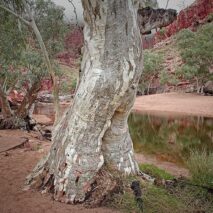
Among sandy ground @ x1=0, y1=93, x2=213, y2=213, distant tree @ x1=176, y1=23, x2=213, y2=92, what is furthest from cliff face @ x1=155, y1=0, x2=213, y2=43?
sandy ground @ x1=0, y1=93, x2=213, y2=213

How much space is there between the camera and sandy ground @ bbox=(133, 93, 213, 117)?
2525 centimetres

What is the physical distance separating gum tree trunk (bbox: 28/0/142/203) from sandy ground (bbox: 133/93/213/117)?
63.0 feet

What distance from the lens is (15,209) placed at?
4.66 m

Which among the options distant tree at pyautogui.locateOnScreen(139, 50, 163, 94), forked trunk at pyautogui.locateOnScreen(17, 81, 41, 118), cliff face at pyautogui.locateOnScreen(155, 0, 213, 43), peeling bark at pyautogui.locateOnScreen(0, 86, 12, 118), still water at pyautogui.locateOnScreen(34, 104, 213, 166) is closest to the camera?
still water at pyautogui.locateOnScreen(34, 104, 213, 166)

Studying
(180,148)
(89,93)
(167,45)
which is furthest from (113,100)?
(167,45)

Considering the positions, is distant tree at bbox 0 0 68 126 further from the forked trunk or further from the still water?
the still water

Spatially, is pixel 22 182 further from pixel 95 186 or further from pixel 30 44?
pixel 30 44

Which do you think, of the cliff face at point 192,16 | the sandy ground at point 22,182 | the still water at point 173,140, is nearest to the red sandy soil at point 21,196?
the sandy ground at point 22,182

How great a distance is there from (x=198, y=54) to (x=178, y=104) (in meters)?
5.92

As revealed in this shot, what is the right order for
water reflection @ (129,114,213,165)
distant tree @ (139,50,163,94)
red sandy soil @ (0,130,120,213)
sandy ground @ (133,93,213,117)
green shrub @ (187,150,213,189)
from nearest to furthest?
red sandy soil @ (0,130,120,213) → green shrub @ (187,150,213,189) → water reflection @ (129,114,213,165) → sandy ground @ (133,93,213,117) → distant tree @ (139,50,163,94)

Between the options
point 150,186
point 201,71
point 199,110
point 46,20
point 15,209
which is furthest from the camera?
point 201,71

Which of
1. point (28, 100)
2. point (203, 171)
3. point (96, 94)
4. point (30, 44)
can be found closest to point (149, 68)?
point (30, 44)

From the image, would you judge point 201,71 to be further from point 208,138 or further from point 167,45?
point 167,45

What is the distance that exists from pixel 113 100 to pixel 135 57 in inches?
29.7
